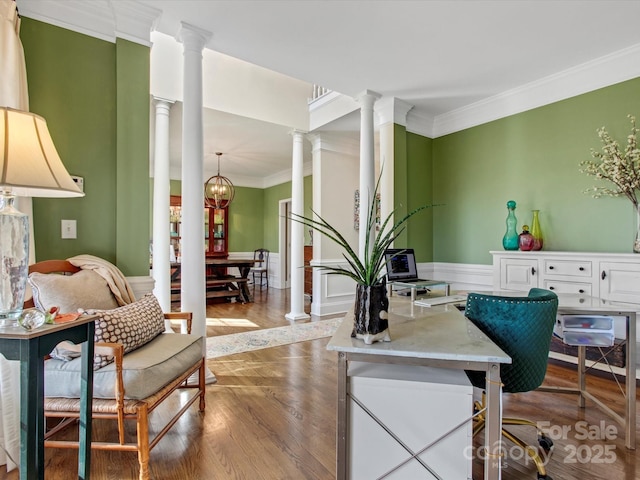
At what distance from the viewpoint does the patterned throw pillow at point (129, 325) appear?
1.60 metres

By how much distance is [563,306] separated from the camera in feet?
6.09

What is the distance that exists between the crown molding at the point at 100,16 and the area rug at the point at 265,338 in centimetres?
273

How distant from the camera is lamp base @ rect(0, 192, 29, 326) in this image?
1.21 meters

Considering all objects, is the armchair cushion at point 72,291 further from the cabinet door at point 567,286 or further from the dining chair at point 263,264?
the dining chair at point 263,264

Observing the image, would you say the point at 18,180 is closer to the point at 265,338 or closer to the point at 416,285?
the point at 416,285

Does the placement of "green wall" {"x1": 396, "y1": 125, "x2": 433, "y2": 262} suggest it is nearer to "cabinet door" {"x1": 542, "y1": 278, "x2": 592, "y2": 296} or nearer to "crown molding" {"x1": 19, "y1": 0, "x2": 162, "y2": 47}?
"cabinet door" {"x1": 542, "y1": 278, "x2": 592, "y2": 296}

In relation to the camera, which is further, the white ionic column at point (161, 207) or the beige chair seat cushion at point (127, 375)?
the white ionic column at point (161, 207)

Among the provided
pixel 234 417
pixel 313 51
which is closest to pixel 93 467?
pixel 234 417

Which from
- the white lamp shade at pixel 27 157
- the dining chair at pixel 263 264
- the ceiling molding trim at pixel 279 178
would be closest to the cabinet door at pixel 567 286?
the white lamp shade at pixel 27 157

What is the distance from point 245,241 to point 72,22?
21.7 feet

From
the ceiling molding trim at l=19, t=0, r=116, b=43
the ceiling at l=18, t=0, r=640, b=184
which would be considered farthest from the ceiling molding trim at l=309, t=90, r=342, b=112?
the ceiling molding trim at l=19, t=0, r=116, b=43

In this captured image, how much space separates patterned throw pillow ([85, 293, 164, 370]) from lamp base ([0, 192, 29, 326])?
36 cm

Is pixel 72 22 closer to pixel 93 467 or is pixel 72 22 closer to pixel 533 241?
pixel 93 467

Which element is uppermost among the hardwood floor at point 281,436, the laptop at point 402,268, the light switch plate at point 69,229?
the light switch plate at point 69,229
